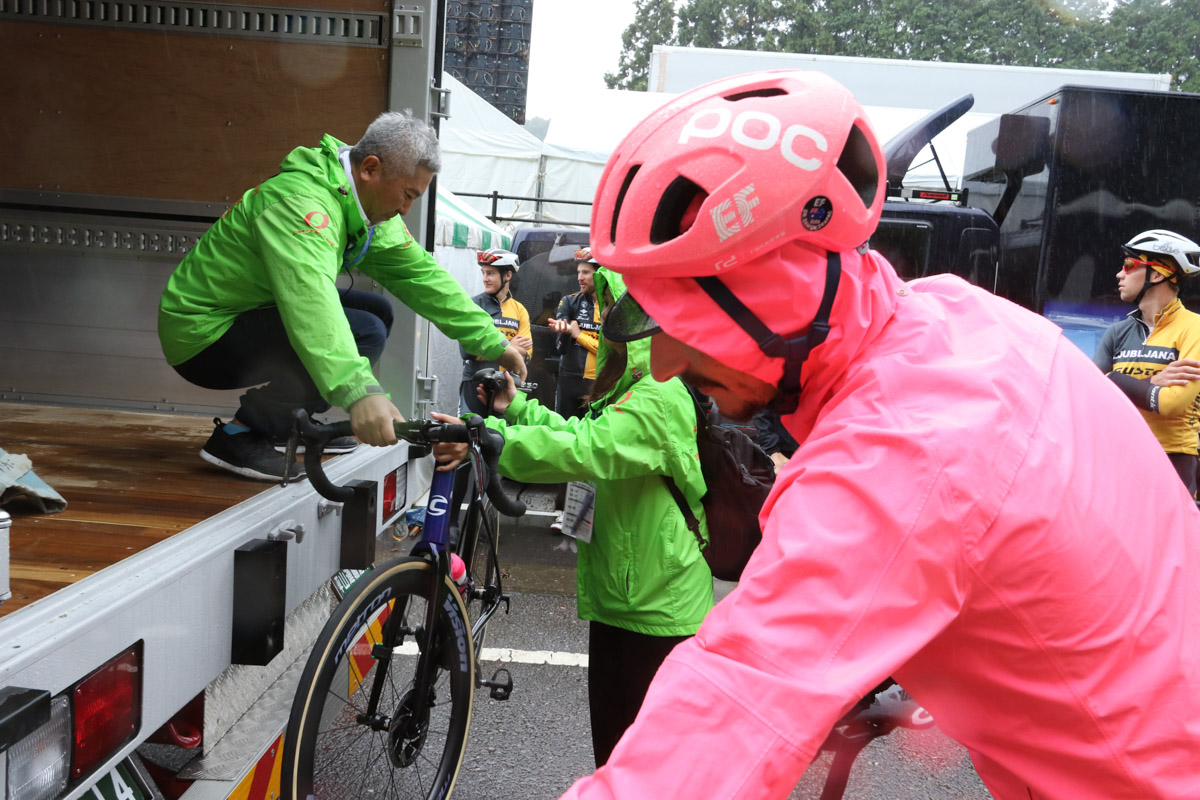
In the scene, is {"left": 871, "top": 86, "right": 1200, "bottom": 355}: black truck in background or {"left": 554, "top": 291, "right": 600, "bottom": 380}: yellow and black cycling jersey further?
{"left": 554, "top": 291, "right": 600, "bottom": 380}: yellow and black cycling jersey

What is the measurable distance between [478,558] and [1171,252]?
421 centimetres

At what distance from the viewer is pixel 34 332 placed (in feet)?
13.4

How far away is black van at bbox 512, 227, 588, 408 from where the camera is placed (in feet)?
29.1

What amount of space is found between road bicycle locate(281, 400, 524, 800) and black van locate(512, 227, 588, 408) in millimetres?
5444

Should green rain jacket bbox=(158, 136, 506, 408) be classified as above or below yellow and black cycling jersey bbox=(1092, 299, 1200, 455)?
above

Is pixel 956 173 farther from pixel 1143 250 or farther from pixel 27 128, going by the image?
pixel 27 128

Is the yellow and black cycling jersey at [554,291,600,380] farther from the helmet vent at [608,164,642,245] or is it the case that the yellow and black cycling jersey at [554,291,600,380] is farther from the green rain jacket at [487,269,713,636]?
the helmet vent at [608,164,642,245]

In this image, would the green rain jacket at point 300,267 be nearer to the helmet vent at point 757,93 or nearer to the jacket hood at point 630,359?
the jacket hood at point 630,359

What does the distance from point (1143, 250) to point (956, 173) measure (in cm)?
866

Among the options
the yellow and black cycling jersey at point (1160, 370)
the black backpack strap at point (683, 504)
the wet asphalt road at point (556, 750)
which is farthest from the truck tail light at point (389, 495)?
the yellow and black cycling jersey at point (1160, 370)

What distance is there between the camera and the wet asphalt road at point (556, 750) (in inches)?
144

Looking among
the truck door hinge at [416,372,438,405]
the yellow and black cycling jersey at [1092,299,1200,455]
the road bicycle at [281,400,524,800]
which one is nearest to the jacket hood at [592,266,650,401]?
the road bicycle at [281,400,524,800]

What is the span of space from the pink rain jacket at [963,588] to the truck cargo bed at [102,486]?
1258 mm

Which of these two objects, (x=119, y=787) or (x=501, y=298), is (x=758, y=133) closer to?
(x=119, y=787)
